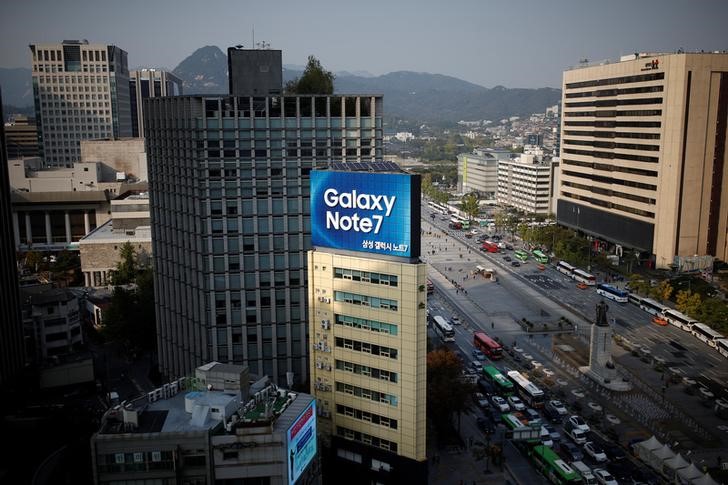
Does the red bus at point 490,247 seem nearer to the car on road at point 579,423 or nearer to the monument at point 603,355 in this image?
the monument at point 603,355

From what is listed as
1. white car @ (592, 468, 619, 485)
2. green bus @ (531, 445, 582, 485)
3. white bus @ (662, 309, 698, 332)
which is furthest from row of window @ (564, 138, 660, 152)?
white car @ (592, 468, 619, 485)

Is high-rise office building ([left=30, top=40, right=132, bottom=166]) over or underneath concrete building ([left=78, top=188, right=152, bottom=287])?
over

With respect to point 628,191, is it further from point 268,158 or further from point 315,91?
point 268,158

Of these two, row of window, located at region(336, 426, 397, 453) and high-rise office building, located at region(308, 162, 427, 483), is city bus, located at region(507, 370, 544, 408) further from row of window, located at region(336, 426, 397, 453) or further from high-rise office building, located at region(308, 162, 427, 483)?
row of window, located at region(336, 426, 397, 453)

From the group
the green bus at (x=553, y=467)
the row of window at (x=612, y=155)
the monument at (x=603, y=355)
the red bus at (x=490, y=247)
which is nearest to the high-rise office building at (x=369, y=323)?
the green bus at (x=553, y=467)

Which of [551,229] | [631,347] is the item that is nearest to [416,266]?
[631,347]

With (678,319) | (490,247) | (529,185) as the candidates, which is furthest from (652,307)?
(529,185)
